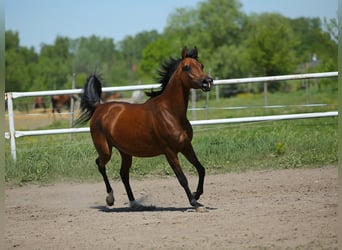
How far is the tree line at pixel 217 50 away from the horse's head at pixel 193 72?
15804 mm

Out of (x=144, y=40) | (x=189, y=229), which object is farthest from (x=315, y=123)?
(x=144, y=40)

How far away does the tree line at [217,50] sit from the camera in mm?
39562

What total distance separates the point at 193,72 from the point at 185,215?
1.67 m

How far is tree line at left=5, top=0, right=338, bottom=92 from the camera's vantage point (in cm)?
3956

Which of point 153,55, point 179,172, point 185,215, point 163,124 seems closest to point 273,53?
point 153,55

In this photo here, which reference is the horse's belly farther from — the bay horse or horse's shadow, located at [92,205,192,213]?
horse's shadow, located at [92,205,192,213]

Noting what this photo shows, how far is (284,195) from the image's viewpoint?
25.2ft

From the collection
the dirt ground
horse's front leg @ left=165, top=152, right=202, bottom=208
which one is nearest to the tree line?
the dirt ground

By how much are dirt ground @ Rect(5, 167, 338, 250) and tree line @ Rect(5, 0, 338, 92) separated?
48.1ft

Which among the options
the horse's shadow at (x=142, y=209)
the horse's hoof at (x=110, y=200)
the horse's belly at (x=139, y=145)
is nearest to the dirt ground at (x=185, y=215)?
the horse's shadow at (x=142, y=209)

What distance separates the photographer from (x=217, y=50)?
5166 cm

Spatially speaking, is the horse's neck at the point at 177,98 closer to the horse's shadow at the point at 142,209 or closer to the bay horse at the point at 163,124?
the bay horse at the point at 163,124

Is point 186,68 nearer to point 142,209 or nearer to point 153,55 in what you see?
point 142,209

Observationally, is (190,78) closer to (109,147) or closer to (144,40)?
(109,147)
